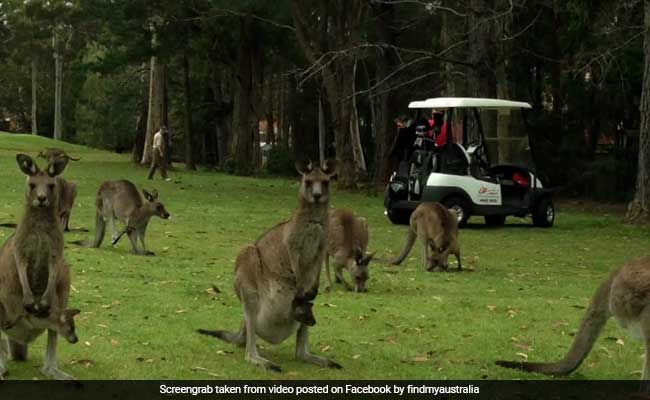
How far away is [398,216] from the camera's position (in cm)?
2109

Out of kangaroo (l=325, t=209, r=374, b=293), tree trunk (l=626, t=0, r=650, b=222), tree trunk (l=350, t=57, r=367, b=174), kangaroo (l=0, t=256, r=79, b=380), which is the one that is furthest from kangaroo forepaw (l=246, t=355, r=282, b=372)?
tree trunk (l=350, t=57, r=367, b=174)

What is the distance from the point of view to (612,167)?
3062 cm

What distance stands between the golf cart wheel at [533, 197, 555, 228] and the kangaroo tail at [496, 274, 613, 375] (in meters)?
14.6

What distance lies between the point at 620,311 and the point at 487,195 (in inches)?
554

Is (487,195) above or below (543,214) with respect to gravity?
above

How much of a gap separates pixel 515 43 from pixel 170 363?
25.3 metres

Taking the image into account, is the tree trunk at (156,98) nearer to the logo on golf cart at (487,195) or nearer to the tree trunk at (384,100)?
the tree trunk at (384,100)

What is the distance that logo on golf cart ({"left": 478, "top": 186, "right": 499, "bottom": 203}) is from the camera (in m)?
20.5

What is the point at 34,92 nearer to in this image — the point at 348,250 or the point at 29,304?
the point at 348,250

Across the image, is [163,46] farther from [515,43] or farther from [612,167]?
[612,167]
